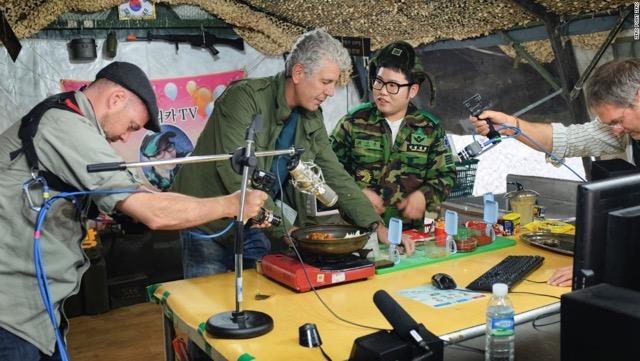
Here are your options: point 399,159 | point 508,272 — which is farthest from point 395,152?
point 508,272

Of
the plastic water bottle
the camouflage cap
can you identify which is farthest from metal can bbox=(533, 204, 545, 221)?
the plastic water bottle

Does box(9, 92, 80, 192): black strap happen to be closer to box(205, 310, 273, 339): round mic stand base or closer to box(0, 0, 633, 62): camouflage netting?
box(205, 310, 273, 339): round mic stand base

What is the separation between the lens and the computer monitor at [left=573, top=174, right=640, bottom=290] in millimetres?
1548

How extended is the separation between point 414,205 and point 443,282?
0.99 metres

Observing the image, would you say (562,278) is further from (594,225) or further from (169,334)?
(169,334)

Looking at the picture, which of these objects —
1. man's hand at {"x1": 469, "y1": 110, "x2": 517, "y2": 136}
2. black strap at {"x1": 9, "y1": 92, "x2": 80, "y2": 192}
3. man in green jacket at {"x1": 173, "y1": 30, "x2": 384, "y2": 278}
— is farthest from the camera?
man's hand at {"x1": 469, "y1": 110, "x2": 517, "y2": 136}

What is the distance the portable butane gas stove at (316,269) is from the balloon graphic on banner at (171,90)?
269 cm

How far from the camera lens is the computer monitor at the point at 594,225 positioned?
1548mm

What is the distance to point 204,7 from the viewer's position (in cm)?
473

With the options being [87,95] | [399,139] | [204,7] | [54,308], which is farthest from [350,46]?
[54,308]

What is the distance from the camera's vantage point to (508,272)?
2.34 meters

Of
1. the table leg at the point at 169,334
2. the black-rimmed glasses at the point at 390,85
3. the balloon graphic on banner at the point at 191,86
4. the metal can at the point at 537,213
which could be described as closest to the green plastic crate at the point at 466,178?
the metal can at the point at 537,213

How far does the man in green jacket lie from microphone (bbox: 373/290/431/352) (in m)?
1.05

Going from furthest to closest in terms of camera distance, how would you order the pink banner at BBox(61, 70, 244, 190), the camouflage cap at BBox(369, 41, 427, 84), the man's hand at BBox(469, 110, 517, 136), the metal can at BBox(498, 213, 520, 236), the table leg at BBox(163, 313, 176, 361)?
1. the pink banner at BBox(61, 70, 244, 190)
2. the camouflage cap at BBox(369, 41, 427, 84)
3. the metal can at BBox(498, 213, 520, 236)
4. the man's hand at BBox(469, 110, 517, 136)
5. the table leg at BBox(163, 313, 176, 361)
